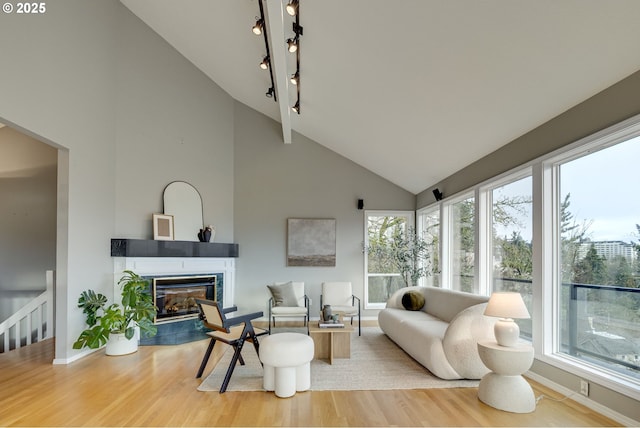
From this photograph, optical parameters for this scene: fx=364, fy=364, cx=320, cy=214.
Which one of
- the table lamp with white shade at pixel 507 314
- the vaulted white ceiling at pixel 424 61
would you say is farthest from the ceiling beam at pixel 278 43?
the table lamp with white shade at pixel 507 314

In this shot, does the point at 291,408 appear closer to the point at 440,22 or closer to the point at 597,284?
the point at 597,284

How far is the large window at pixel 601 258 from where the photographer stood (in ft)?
8.71

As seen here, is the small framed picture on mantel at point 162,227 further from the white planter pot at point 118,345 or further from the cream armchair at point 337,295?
the cream armchair at point 337,295

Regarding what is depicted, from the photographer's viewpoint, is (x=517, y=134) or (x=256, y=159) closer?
(x=517, y=134)

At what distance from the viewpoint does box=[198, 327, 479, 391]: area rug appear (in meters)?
3.37

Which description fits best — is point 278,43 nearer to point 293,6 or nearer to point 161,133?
point 293,6

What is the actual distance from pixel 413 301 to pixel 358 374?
1.85 metres

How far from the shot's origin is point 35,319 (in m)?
4.92

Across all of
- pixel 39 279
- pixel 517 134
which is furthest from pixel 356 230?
pixel 39 279

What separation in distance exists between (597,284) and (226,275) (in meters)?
5.16

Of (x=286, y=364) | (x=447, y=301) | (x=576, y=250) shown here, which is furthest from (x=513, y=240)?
(x=286, y=364)

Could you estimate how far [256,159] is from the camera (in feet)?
22.8

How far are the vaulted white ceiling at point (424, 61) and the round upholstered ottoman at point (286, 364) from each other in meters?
2.82

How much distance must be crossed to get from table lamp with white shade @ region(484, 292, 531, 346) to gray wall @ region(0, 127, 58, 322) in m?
6.41
